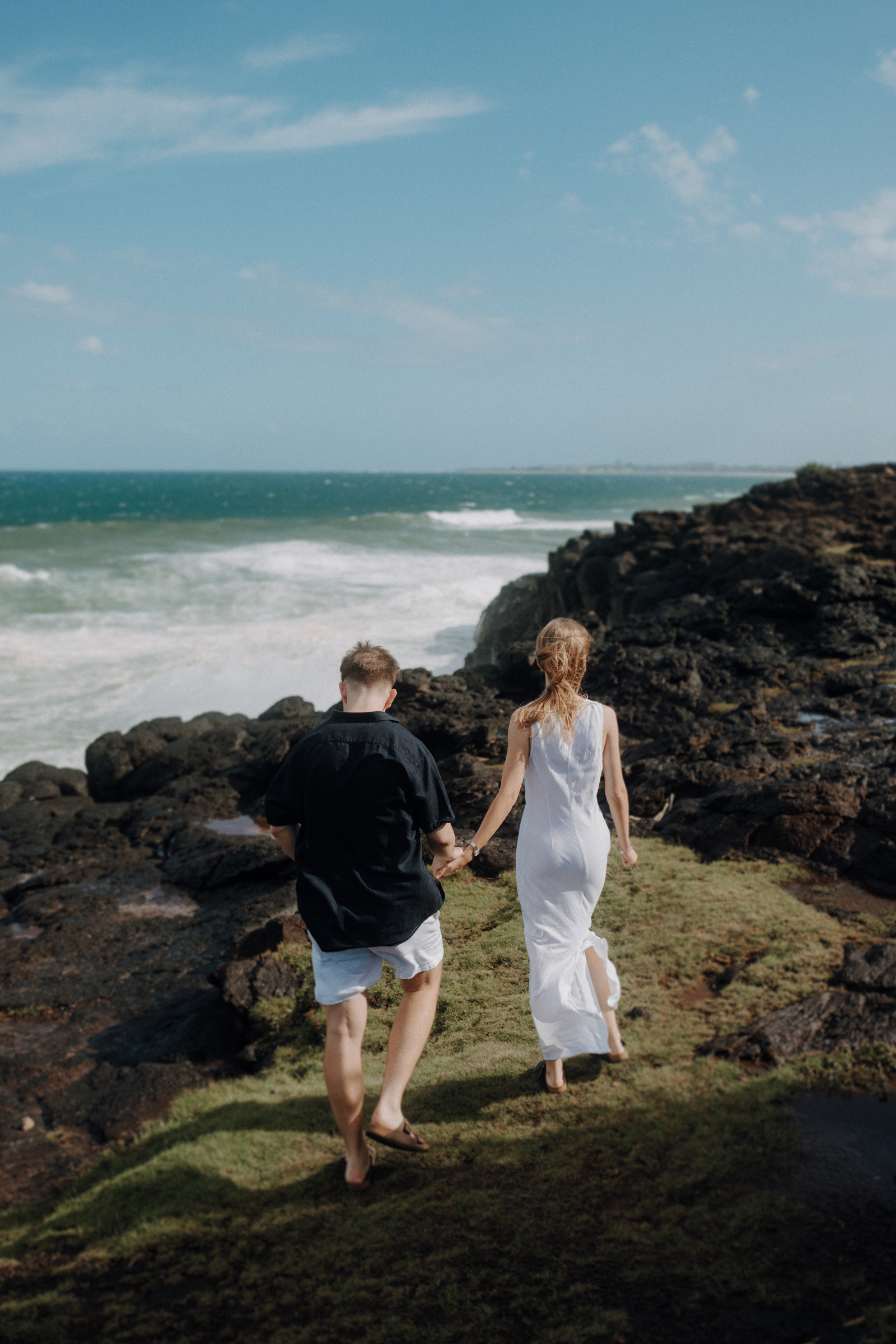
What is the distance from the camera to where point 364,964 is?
3.60m

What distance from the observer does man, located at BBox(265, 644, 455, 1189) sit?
350 cm

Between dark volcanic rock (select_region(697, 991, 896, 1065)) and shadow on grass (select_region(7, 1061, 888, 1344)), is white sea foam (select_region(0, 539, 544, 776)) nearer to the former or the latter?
shadow on grass (select_region(7, 1061, 888, 1344))

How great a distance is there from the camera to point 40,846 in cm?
1216

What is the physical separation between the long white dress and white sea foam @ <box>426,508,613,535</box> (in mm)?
60804

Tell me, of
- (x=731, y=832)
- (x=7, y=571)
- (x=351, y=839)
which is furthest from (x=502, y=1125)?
(x=7, y=571)

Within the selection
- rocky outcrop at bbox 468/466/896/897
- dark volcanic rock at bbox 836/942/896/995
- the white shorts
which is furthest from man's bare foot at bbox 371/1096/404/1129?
rocky outcrop at bbox 468/466/896/897

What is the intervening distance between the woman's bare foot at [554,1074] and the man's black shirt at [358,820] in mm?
1229

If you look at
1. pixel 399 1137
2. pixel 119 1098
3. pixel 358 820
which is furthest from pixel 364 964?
pixel 119 1098

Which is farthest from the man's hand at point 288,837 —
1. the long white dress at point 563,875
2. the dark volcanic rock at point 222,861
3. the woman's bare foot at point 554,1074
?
the dark volcanic rock at point 222,861

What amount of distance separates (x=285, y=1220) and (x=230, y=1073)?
208cm

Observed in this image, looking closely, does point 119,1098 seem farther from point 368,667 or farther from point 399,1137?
point 368,667

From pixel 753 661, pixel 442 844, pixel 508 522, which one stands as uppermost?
pixel 508 522

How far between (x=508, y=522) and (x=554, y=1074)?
78.2 m

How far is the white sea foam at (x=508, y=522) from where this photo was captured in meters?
70.7
